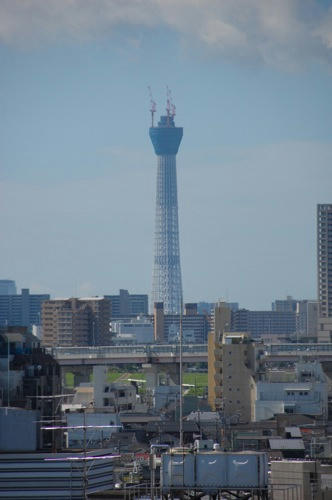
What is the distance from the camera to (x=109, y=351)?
474ft

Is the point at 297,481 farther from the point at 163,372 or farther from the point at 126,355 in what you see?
the point at 126,355

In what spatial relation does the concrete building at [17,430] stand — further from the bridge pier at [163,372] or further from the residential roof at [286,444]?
the bridge pier at [163,372]

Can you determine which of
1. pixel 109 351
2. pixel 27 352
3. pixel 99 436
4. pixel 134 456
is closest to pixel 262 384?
pixel 99 436

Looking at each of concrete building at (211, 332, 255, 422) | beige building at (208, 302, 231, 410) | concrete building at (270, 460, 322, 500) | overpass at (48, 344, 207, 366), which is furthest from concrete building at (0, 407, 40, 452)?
overpass at (48, 344, 207, 366)

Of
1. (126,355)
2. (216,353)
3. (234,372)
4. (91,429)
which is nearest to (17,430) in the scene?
(91,429)

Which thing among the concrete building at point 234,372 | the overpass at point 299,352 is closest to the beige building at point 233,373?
the concrete building at point 234,372

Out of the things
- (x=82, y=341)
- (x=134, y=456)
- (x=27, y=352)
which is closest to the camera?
(x=134, y=456)

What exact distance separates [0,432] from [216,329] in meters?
58.1

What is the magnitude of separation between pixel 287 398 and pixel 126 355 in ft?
183

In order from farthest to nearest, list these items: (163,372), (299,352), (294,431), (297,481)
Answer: (163,372), (299,352), (294,431), (297,481)

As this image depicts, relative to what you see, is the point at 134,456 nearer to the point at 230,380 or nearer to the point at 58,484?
the point at 58,484

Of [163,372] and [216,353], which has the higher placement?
[216,353]

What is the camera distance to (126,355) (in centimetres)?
13588

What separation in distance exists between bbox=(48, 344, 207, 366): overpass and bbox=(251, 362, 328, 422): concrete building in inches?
1626
